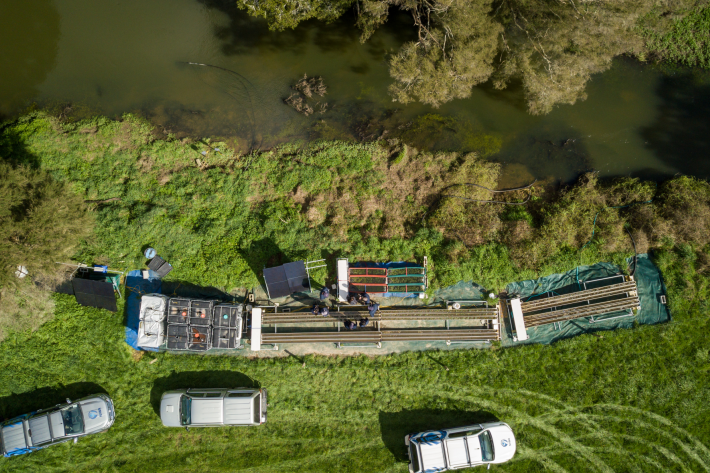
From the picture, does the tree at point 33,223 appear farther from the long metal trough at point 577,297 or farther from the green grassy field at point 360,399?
the long metal trough at point 577,297

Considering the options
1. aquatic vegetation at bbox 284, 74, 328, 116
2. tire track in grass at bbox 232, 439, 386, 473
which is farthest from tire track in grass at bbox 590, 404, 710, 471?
aquatic vegetation at bbox 284, 74, 328, 116

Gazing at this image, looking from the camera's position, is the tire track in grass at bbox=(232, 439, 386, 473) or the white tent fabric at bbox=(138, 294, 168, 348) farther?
the tire track in grass at bbox=(232, 439, 386, 473)

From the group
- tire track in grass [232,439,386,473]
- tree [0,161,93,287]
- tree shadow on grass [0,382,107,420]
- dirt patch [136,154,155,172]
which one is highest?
dirt patch [136,154,155,172]

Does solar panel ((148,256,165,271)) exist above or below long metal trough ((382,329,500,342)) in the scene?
above

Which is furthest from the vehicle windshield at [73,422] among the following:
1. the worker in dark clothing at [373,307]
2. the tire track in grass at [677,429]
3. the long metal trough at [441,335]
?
the tire track in grass at [677,429]

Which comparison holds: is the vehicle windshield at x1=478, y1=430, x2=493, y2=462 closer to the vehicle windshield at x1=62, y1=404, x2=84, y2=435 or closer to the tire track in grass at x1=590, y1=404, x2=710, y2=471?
the tire track in grass at x1=590, y1=404, x2=710, y2=471

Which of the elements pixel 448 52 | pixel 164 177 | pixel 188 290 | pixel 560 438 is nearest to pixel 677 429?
pixel 560 438

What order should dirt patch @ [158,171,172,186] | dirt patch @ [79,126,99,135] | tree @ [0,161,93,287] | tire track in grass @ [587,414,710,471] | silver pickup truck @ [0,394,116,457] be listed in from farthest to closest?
dirt patch @ [79,126,99,135], dirt patch @ [158,171,172,186], tire track in grass @ [587,414,710,471], silver pickup truck @ [0,394,116,457], tree @ [0,161,93,287]

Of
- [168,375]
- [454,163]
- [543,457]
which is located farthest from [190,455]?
[454,163]
